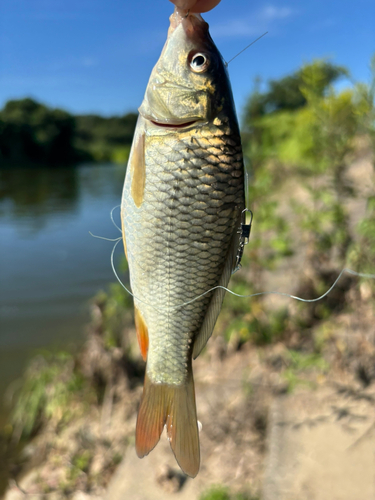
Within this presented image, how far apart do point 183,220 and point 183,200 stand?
59 millimetres

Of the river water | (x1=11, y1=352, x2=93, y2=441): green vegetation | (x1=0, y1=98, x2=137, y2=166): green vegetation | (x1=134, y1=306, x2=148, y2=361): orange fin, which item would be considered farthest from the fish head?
(x1=0, y1=98, x2=137, y2=166): green vegetation

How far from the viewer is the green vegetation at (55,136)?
24969mm

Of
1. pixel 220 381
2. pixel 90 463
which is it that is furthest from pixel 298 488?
pixel 90 463

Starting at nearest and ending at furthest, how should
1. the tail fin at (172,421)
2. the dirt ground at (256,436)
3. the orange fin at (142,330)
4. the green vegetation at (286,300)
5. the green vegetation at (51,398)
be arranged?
the tail fin at (172,421) < the orange fin at (142,330) < the dirt ground at (256,436) < the green vegetation at (286,300) < the green vegetation at (51,398)

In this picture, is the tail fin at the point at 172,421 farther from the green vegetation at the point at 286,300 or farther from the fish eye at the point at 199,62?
the green vegetation at the point at 286,300

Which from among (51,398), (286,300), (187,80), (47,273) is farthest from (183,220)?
(47,273)

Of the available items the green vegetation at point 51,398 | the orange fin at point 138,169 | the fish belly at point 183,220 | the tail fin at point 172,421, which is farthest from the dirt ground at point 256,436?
the orange fin at point 138,169

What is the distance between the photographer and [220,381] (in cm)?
400

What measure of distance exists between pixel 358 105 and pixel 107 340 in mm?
3629

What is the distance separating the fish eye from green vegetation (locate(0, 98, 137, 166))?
15628mm

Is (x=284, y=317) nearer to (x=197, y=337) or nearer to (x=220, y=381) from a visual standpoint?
(x=220, y=381)

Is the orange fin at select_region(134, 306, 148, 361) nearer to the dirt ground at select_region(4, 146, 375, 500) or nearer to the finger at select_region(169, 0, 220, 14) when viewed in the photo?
the finger at select_region(169, 0, 220, 14)

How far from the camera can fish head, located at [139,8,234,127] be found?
112 centimetres

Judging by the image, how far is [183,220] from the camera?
1101 mm
